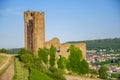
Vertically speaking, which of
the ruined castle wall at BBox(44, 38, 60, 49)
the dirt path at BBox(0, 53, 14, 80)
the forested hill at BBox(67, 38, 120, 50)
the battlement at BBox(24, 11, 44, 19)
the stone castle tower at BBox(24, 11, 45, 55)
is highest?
the forested hill at BBox(67, 38, 120, 50)

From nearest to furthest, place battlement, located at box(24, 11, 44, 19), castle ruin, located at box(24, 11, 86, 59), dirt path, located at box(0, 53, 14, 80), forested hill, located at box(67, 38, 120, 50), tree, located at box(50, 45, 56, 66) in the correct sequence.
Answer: dirt path, located at box(0, 53, 14, 80) → tree, located at box(50, 45, 56, 66) → castle ruin, located at box(24, 11, 86, 59) → battlement, located at box(24, 11, 44, 19) → forested hill, located at box(67, 38, 120, 50)

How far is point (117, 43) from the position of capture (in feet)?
385

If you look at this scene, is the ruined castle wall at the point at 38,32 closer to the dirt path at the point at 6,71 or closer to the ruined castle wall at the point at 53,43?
the ruined castle wall at the point at 53,43

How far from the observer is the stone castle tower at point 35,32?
1190 inches

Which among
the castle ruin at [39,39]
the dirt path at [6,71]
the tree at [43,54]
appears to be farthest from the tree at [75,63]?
the dirt path at [6,71]

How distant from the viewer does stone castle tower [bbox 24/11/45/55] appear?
30237mm

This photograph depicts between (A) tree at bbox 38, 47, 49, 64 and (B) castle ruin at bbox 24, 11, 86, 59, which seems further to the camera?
(B) castle ruin at bbox 24, 11, 86, 59

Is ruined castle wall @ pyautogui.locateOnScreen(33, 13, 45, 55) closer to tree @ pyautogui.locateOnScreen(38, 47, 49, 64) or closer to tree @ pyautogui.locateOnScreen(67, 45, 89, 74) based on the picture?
tree @ pyautogui.locateOnScreen(38, 47, 49, 64)

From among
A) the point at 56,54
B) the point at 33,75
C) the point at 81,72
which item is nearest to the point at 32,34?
the point at 56,54

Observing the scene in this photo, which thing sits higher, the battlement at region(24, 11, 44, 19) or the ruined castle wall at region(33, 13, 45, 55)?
the battlement at region(24, 11, 44, 19)

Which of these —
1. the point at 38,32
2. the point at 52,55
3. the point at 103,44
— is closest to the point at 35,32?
the point at 38,32

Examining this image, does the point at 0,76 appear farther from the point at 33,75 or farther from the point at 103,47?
the point at 103,47

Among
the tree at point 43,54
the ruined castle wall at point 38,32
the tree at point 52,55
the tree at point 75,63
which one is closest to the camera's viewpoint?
the tree at point 43,54

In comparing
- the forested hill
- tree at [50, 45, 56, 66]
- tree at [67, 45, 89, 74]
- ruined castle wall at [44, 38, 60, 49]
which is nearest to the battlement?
ruined castle wall at [44, 38, 60, 49]
